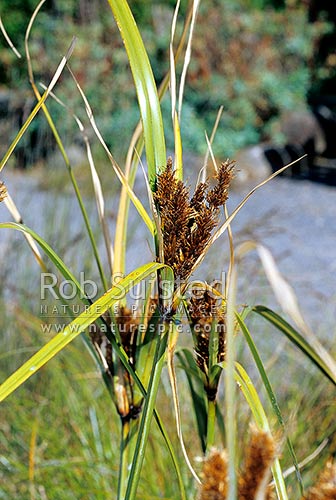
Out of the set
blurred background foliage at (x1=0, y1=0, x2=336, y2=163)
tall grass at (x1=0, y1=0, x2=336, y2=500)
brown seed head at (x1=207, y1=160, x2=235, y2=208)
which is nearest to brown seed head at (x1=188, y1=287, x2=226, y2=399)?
tall grass at (x1=0, y1=0, x2=336, y2=500)

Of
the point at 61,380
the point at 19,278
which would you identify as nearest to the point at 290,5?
the point at 19,278

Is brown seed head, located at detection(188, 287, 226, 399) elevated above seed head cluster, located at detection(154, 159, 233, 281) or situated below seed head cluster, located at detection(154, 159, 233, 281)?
below

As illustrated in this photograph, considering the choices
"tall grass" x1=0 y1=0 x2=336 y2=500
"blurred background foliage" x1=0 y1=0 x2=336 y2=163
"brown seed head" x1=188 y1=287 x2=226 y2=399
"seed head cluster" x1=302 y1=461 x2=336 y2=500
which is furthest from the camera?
"blurred background foliage" x1=0 y1=0 x2=336 y2=163

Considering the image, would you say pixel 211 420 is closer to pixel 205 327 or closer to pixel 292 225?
pixel 205 327

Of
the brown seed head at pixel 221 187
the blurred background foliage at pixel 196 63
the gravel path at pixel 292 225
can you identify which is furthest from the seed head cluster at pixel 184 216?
the blurred background foliage at pixel 196 63

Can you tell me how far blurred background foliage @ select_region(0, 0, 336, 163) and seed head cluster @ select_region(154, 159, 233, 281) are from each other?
248 inches

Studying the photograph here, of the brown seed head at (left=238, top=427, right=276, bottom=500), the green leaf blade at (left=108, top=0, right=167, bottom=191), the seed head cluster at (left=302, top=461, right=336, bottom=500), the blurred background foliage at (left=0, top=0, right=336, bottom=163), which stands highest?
the blurred background foliage at (left=0, top=0, right=336, bottom=163)

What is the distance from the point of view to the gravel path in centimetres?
318

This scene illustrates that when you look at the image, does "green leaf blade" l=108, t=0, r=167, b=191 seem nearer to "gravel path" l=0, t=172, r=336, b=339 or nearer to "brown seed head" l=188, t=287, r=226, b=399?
"brown seed head" l=188, t=287, r=226, b=399

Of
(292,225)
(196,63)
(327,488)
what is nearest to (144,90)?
(327,488)

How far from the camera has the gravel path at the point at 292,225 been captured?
3.18 m

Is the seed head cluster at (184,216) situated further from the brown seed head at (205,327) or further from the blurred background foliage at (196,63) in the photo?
the blurred background foliage at (196,63)

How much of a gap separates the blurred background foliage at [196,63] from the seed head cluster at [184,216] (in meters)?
6.29

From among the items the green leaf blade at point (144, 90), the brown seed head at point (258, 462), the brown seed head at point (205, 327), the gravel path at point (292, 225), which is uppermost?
the gravel path at point (292, 225)
